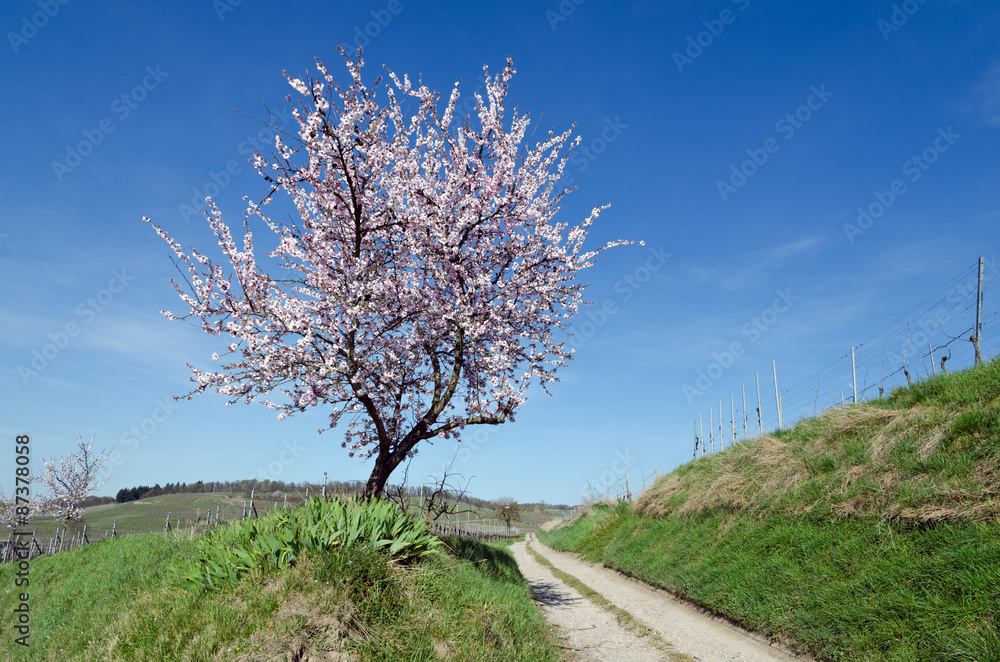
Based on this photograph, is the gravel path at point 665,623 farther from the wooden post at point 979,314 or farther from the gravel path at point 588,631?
the wooden post at point 979,314

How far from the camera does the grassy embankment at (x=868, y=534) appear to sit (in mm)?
6926

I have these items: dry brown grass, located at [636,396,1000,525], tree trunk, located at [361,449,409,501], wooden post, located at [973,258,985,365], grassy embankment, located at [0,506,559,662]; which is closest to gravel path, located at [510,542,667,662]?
grassy embankment, located at [0,506,559,662]

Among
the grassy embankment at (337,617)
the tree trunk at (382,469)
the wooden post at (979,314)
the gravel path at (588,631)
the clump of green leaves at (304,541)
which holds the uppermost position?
the wooden post at (979,314)

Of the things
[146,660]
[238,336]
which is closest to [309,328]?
[238,336]

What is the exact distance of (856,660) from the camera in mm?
7133

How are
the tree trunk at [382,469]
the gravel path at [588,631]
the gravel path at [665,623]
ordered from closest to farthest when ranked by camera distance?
the gravel path at [665,623] → the gravel path at [588,631] → the tree trunk at [382,469]

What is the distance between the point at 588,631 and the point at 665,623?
1700 mm

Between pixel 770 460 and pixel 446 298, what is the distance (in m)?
9.18

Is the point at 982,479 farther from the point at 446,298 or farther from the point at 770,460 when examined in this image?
the point at 446,298

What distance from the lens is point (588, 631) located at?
10.7 m

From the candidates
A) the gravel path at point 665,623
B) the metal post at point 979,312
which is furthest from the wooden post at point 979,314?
the gravel path at point 665,623

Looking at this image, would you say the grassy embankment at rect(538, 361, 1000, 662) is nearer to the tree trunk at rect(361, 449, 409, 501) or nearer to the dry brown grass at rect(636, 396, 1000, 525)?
the dry brown grass at rect(636, 396, 1000, 525)

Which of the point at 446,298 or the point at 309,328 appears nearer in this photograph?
the point at 309,328

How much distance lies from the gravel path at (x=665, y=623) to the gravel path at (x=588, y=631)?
0.06 feet
